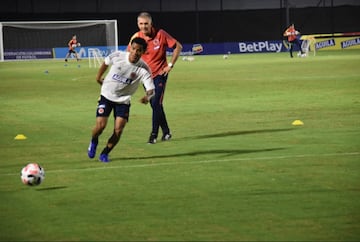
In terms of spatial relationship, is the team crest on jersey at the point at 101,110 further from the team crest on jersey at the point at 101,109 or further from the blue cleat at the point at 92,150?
the blue cleat at the point at 92,150

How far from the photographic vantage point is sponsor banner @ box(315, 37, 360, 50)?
65.4 metres

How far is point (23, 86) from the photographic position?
113ft

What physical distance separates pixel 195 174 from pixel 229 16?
61.9 m

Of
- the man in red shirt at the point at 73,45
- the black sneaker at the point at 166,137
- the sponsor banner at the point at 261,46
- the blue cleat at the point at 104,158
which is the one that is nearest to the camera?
the blue cleat at the point at 104,158

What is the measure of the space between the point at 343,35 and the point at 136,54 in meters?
54.6

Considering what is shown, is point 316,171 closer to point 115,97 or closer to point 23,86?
point 115,97

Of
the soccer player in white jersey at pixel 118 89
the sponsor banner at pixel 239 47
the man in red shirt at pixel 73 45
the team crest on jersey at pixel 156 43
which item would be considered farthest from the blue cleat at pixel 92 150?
the sponsor banner at pixel 239 47

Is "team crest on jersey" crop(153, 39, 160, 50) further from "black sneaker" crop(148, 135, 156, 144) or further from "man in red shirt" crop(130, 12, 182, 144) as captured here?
"black sneaker" crop(148, 135, 156, 144)

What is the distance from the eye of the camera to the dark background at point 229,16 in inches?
2827

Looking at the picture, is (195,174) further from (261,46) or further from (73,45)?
(261,46)

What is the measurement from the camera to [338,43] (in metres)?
66.1

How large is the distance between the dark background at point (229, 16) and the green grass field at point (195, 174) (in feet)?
153

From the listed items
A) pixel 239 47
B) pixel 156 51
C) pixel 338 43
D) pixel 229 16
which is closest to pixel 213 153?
pixel 156 51

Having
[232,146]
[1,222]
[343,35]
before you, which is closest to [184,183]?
[1,222]
